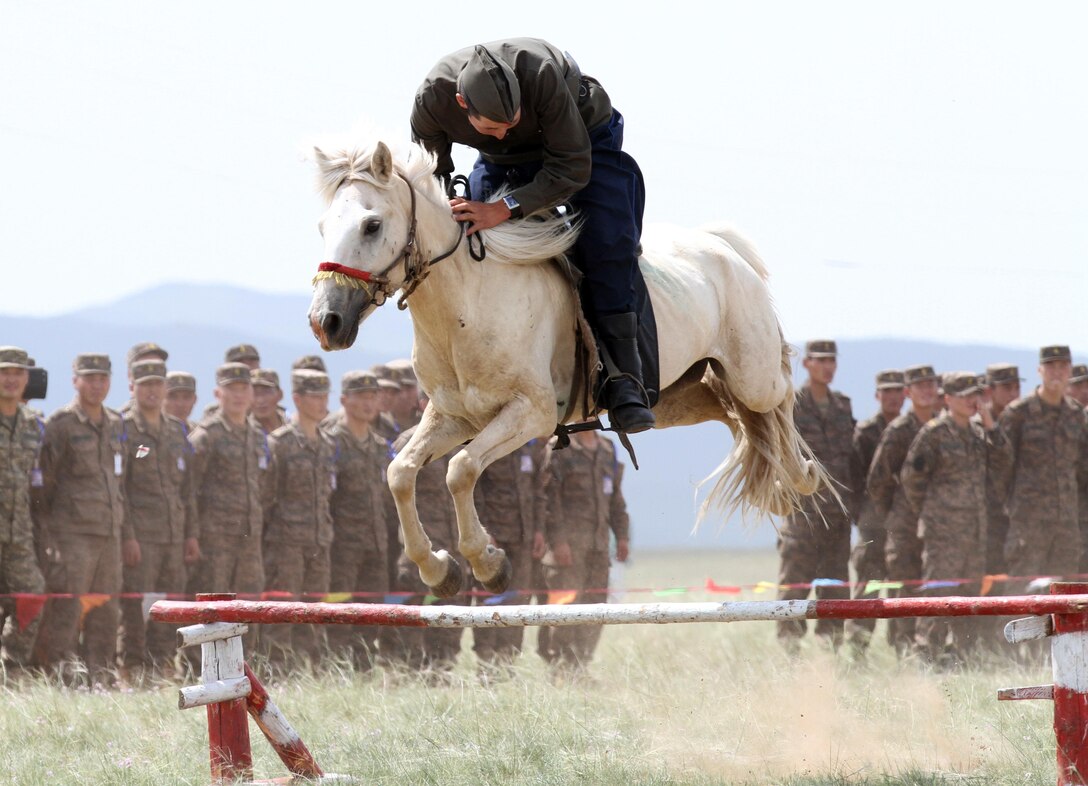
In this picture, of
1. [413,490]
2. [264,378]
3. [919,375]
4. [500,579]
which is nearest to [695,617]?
[500,579]

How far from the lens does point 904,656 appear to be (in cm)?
1046

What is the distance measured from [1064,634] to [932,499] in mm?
5968

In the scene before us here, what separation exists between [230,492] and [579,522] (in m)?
2.63

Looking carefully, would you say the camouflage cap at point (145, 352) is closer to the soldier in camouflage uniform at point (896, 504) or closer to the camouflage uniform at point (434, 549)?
the camouflage uniform at point (434, 549)

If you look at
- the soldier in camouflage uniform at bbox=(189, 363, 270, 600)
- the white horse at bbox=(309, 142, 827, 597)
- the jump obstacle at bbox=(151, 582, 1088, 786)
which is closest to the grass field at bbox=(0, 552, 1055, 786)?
the jump obstacle at bbox=(151, 582, 1088, 786)

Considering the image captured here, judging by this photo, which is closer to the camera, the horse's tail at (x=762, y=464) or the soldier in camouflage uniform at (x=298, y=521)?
the horse's tail at (x=762, y=464)

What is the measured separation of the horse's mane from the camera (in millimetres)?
5977

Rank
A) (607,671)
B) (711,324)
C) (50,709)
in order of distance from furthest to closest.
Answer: (607,671) < (50,709) < (711,324)

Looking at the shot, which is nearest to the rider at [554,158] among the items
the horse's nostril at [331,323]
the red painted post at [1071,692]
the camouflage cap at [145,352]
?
the horse's nostril at [331,323]

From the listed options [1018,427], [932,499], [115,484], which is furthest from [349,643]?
[1018,427]

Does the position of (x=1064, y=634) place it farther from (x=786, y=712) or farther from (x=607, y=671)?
(x=607, y=671)

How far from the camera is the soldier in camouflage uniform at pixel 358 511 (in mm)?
10797

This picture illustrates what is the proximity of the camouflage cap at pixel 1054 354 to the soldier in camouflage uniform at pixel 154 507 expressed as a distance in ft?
22.9

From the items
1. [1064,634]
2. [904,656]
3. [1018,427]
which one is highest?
[1018,427]
